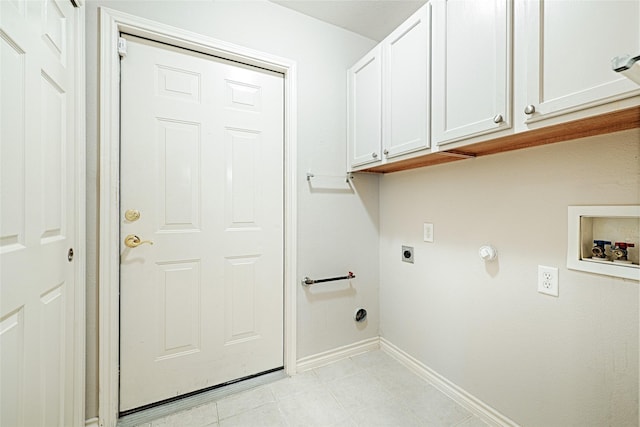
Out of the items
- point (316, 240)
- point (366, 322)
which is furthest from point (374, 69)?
point (366, 322)

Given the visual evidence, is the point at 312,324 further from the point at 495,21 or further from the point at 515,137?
the point at 495,21

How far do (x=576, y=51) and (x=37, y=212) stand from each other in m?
1.89

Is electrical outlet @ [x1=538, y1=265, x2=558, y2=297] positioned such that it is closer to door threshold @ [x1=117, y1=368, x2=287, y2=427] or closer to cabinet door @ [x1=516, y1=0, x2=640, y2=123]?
cabinet door @ [x1=516, y1=0, x2=640, y2=123]

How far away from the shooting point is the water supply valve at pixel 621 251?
39.9 inches

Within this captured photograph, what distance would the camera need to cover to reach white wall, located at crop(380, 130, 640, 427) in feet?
3.39

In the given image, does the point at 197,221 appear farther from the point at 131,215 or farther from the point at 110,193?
the point at 110,193

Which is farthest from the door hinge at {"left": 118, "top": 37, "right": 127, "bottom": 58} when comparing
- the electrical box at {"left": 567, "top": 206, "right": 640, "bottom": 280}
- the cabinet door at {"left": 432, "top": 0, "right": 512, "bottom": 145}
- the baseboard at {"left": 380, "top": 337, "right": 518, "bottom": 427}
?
the baseboard at {"left": 380, "top": 337, "right": 518, "bottom": 427}

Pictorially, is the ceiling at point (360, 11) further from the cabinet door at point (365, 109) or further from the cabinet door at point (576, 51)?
the cabinet door at point (576, 51)

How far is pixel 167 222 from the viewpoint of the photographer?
1.57 meters

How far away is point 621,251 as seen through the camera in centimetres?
102

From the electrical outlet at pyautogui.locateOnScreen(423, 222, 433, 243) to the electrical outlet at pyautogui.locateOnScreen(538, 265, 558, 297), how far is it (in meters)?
0.61

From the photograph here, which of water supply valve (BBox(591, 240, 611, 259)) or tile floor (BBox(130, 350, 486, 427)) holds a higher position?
water supply valve (BBox(591, 240, 611, 259))

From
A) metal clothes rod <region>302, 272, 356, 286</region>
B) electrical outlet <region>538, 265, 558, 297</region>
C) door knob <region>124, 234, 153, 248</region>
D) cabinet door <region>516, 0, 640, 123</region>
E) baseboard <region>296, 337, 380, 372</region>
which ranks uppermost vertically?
cabinet door <region>516, 0, 640, 123</region>

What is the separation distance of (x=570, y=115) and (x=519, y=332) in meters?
1.00
